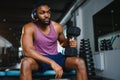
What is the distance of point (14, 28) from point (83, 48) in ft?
22.5

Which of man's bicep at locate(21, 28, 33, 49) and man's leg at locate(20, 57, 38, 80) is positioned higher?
man's bicep at locate(21, 28, 33, 49)

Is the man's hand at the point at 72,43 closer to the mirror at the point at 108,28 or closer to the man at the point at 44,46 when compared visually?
the man at the point at 44,46

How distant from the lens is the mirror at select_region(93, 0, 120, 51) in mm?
3941

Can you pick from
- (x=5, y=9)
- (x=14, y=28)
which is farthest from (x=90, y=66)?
(x=14, y=28)

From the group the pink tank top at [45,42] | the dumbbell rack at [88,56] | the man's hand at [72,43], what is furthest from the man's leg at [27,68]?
the dumbbell rack at [88,56]

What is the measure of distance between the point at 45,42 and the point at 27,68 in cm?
37

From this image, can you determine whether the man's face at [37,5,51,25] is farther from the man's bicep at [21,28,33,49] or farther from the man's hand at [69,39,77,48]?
the man's hand at [69,39,77,48]

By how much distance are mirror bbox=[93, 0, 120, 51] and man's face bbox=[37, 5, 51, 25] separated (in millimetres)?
2242

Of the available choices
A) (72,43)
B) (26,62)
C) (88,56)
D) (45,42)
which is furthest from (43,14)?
(88,56)

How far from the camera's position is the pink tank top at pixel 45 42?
187cm

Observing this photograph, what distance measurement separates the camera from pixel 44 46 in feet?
6.18

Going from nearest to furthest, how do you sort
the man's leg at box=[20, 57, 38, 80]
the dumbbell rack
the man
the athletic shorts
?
the man's leg at box=[20, 57, 38, 80] < the man < the athletic shorts < the dumbbell rack

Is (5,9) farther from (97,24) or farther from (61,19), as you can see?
(97,24)

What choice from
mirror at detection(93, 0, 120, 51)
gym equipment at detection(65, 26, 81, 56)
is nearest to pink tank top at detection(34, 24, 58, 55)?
gym equipment at detection(65, 26, 81, 56)
